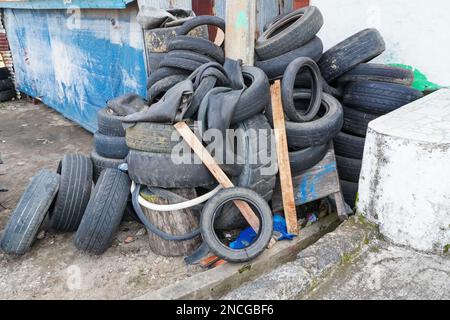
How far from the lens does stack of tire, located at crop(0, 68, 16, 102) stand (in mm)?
10992

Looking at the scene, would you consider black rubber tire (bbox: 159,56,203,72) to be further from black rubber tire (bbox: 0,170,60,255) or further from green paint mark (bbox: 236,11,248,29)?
black rubber tire (bbox: 0,170,60,255)

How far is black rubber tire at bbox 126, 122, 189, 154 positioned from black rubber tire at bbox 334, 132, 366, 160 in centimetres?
175

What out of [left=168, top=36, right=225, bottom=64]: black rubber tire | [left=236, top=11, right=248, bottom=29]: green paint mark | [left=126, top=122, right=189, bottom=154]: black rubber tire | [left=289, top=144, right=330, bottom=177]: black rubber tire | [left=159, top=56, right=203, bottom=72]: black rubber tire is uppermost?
[left=236, top=11, right=248, bottom=29]: green paint mark

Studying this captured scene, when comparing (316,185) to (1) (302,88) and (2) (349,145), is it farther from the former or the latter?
(1) (302,88)

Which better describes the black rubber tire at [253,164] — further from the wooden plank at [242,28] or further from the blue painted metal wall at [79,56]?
the blue painted metal wall at [79,56]

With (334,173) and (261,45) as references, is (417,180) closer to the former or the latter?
(334,173)

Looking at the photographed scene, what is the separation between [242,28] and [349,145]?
1.68 meters

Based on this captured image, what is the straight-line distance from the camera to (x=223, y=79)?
11.8 feet

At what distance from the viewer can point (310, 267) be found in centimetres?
252

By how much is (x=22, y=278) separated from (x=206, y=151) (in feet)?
6.64

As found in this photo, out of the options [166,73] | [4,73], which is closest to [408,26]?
[166,73]

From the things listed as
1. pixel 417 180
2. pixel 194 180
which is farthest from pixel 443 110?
pixel 194 180

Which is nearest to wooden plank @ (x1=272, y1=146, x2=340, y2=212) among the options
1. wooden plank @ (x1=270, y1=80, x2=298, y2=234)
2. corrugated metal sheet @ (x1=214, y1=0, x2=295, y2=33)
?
wooden plank @ (x1=270, y1=80, x2=298, y2=234)
